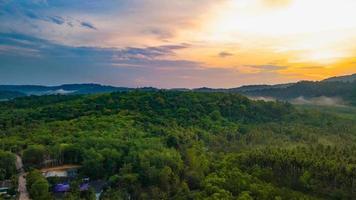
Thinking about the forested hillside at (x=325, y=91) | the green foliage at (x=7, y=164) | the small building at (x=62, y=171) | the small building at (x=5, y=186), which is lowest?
the small building at (x=5, y=186)

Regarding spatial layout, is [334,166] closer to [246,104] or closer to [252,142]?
[252,142]

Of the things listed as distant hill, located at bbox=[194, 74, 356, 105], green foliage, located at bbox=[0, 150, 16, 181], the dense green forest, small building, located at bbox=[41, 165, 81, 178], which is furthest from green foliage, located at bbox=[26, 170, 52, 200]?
distant hill, located at bbox=[194, 74, 356, 105]

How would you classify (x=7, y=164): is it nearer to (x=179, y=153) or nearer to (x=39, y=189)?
(x=39, y=189)

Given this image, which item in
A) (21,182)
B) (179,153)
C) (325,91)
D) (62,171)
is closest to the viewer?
(21,182)

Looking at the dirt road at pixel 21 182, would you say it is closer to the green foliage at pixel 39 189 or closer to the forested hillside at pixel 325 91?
the green foliage at pixel 39 189

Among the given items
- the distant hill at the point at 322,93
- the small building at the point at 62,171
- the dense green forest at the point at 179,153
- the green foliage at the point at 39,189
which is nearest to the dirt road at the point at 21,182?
the green foliage at the point at 39,189

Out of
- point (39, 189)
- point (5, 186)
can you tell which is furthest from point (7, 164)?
point (39, 189)

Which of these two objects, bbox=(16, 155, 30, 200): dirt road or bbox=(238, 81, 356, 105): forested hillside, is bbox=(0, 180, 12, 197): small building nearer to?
bbox=(16, 155, 30, 200): dirt road

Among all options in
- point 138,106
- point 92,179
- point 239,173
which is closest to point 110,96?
point 138,106

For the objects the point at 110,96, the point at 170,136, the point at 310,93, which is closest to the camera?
the point at 170,136
